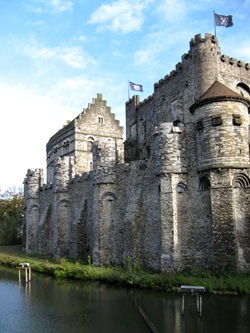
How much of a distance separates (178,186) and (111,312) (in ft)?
27.5

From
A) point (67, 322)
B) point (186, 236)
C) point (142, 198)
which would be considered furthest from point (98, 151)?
point (67, 322)

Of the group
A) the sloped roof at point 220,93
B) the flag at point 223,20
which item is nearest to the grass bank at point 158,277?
the sloped roof at point 220,93

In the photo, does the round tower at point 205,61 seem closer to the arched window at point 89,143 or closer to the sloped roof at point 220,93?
the sloped roof at point 220,93

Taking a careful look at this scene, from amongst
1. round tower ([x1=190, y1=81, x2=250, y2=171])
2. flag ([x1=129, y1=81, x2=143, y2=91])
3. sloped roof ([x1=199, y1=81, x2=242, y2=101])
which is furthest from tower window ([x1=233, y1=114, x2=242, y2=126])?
flag ([x1=129, y1=81, x2=143, y2=91])

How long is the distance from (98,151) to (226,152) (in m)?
8.99

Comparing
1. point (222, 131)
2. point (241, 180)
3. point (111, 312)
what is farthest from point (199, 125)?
point (111, 312)

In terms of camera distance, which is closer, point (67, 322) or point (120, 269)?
point (67, 322)

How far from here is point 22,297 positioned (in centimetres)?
1767

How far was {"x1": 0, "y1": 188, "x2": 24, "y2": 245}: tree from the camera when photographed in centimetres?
4512

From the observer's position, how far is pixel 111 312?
14195 mm

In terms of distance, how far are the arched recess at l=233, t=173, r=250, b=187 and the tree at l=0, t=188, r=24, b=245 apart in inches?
1305

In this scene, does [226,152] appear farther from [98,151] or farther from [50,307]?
[50,307]

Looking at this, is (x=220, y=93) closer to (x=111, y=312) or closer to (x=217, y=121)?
(x=217, y=121)

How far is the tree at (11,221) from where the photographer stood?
4512 cm
